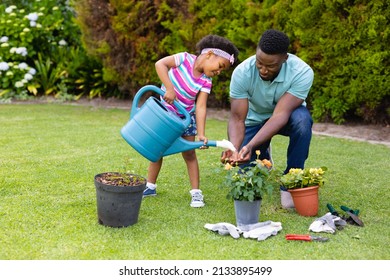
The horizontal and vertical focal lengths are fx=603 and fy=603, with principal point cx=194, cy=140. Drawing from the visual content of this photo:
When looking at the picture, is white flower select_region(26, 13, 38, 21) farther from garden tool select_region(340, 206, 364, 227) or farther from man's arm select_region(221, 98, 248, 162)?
garden tool select_region(340, 206, 364, 227)

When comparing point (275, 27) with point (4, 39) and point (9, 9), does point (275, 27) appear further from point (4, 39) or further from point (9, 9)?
point (9, 9)

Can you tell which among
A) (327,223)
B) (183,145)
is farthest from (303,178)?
(183,145)

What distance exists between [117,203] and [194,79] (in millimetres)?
1076

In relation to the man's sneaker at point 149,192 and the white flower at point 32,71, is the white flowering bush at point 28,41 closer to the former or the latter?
the white flower at point 32,71

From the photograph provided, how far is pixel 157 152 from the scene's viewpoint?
3.52 m

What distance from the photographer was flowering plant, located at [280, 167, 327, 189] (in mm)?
3723

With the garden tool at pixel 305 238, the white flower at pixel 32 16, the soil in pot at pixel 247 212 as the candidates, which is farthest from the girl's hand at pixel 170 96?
the white flower at pixel 32 16

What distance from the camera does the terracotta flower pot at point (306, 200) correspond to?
3.70 meters

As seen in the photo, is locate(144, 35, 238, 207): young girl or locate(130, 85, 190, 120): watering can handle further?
locate(144, 35, 238, 207): young girl

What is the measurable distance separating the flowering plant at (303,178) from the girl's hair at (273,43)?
0.75 m

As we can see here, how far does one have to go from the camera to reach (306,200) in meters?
3.72

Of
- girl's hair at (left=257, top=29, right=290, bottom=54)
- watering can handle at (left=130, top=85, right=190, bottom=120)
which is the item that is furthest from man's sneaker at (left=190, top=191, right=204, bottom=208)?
girl's hair at (left=257, top=29, right=290, bottom=54)
